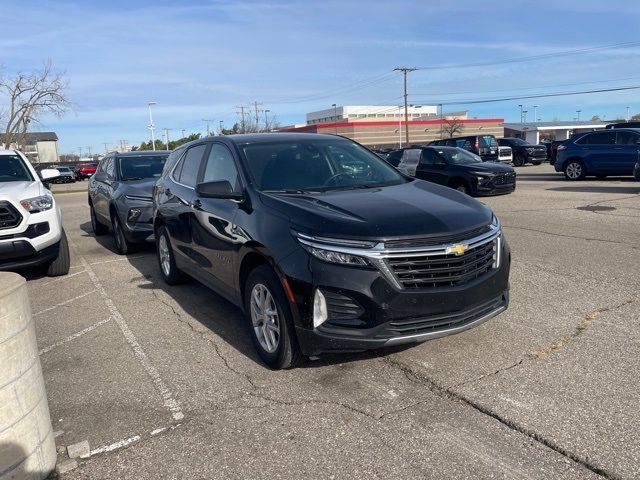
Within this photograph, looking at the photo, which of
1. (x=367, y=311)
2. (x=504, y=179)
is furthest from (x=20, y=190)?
(x=504, y=179)

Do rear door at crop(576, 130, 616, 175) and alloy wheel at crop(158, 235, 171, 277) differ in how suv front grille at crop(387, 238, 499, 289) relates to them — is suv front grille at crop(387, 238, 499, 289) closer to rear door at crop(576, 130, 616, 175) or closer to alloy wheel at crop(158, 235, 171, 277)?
alloy wheel at crop(158, 235, 171, 277)

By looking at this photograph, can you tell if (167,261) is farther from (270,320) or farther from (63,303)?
(270,320)

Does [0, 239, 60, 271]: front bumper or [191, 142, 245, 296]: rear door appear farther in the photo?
[0, 239, 60, 271]: front bumper

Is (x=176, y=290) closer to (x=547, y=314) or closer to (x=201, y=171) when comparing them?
(x=201, y=171)

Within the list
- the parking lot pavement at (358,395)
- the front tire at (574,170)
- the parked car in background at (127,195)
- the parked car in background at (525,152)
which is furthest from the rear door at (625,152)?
the parked car in background at (127,195)

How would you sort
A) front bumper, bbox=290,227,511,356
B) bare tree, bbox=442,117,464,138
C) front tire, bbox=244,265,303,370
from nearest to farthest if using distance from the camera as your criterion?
front bumper, bbox=290,227,511,356, front tire, bbox=244,265,303,370, bare tree, bbox=442,117,464,138

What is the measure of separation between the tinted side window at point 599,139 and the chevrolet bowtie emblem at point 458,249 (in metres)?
16.3

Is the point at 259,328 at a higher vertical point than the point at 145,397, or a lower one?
higher

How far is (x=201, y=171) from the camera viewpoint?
220 inches

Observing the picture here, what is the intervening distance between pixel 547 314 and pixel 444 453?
2.51 metres

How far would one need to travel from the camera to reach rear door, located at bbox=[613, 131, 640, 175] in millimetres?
16750

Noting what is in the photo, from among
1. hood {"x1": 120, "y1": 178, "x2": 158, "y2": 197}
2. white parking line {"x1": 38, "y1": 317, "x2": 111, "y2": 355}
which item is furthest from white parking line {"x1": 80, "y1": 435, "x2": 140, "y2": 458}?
hood {"x1": 120, "y1": 178, "x2": 158, "y2": 197}

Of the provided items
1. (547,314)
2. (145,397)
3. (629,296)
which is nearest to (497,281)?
(547,314)

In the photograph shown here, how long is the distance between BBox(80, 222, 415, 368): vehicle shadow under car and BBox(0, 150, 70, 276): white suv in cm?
116
